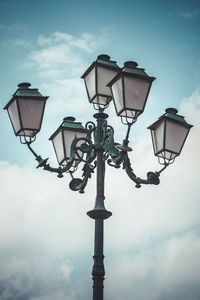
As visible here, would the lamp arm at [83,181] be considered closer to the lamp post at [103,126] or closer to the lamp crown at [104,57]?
the lamp post at [103,126]

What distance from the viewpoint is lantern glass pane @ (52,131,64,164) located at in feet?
27.1

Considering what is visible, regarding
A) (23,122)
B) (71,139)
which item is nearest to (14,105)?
(23,122)

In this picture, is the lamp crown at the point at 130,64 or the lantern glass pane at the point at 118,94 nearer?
the lantern glass pane at the point at 118,94

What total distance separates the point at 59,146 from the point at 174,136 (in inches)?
65.8

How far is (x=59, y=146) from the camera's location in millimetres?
8312

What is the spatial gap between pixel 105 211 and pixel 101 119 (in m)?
1.35

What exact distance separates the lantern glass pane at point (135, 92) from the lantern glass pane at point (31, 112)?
3.64 feet

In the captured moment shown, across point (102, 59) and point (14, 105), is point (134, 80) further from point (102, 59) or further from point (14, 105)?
point (14, 105)

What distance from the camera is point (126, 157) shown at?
7.32m

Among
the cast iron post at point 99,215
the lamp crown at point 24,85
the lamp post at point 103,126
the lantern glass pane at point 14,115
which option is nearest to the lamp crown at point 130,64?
the lamp post at point 103,126

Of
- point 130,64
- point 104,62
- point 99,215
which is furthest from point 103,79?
point 99,215

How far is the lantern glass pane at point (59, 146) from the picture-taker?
27.1 ft

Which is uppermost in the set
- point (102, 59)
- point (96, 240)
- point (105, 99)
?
point (102, 59)

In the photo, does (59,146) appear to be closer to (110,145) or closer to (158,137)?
(110,145)
